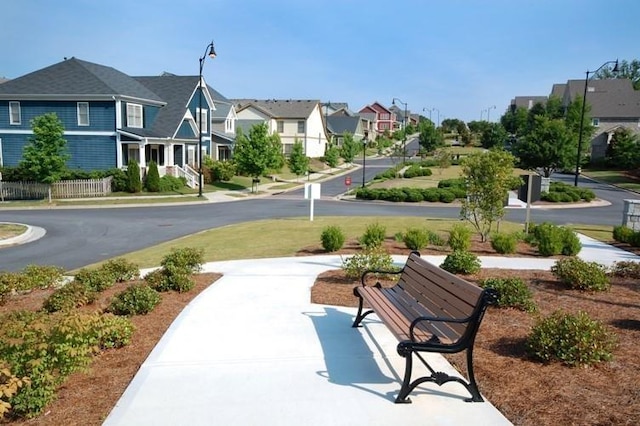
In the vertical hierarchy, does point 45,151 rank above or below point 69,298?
above

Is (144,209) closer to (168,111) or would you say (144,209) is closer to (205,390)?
(168,111)

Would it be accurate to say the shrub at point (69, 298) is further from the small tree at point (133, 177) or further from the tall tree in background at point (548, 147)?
the tall tree in background at point (548, 147)

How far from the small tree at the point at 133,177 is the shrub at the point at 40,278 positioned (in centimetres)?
2529

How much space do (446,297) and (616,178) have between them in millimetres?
53251

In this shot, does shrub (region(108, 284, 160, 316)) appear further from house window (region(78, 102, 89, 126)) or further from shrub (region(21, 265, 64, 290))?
house window (region(78, 102, 89, 126))

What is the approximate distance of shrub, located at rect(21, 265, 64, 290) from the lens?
9688 millimetres

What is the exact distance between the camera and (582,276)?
29.1ft

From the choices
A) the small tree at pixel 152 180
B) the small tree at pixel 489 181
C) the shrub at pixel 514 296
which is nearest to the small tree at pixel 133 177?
the small tree at pixel 152 180

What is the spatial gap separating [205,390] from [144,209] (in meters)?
24.8

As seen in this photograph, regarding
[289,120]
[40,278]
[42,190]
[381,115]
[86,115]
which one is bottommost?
[42,190]

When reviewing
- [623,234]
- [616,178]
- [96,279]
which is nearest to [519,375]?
[96,279]

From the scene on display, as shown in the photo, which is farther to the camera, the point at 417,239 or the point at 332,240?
the point at 417,239

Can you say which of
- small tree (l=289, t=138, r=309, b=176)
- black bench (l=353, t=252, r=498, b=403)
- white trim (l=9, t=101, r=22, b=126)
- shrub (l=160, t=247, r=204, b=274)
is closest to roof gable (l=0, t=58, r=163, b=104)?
white trim (l=9, t=101, r=22, b=126)

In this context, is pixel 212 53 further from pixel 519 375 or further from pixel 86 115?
pixel 519 375
